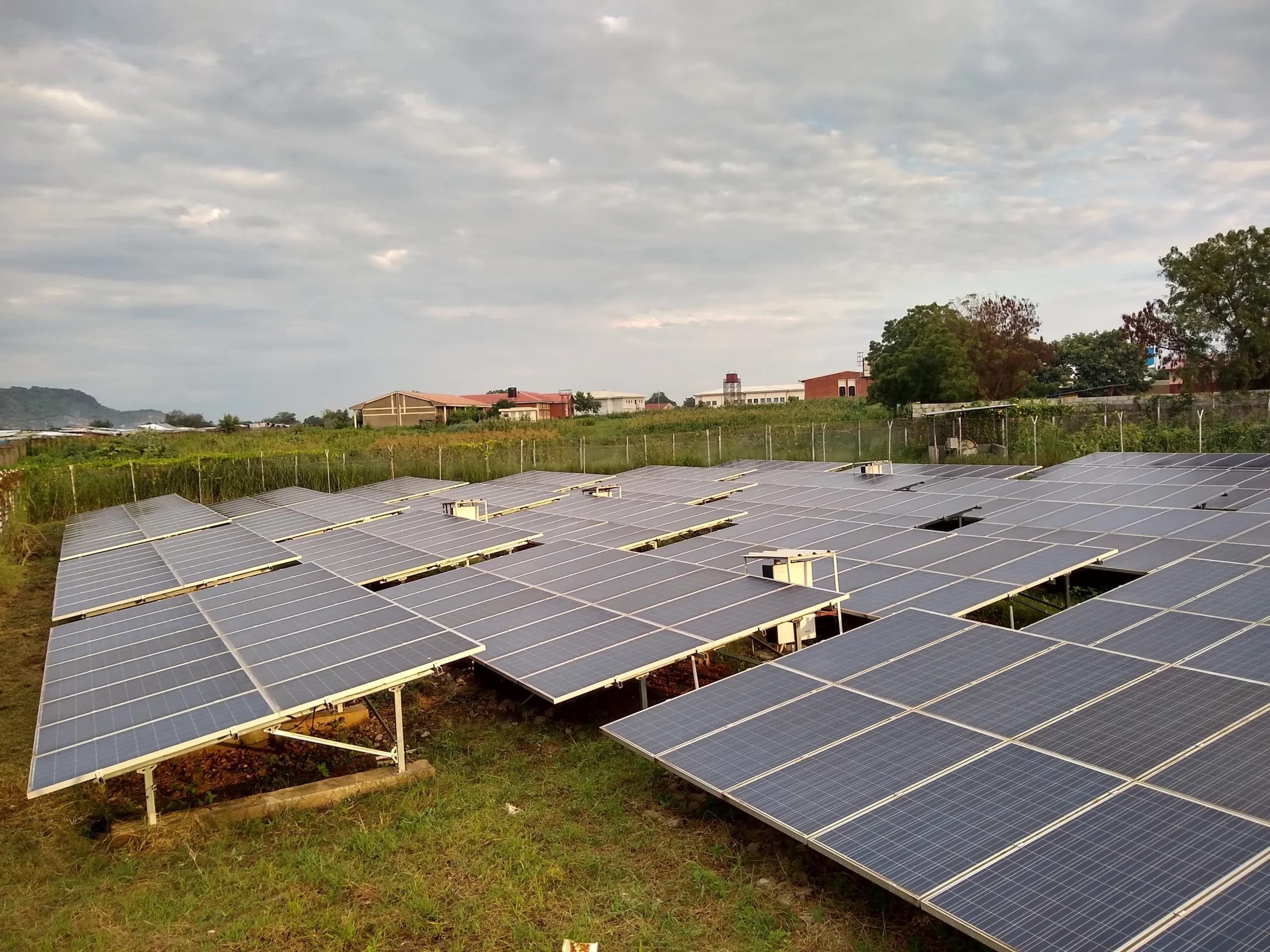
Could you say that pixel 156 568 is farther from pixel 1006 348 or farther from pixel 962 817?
pixel 1006 348

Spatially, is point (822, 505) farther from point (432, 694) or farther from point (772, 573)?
point (432, 694)

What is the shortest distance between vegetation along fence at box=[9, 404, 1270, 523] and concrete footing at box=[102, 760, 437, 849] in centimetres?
2700

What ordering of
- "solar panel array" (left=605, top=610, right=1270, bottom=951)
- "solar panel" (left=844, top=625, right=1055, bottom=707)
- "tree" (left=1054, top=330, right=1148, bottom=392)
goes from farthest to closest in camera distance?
1. "tree" (left=1054, top=330, right=1148, bottom=392)
2. "solar panel" (left=844, top=625, right=1055, bottom=707)
3. "solar panel array" (left=605, top=610, right=1270, bottom=951)

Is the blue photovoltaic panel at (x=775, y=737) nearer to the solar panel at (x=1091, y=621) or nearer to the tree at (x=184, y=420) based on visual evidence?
the solar panel at (x=1091, y=621)

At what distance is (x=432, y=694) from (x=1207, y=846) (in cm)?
901

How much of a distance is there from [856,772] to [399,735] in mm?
4476

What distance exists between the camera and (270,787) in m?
8.41

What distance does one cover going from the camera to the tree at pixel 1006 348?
4959 centimetres

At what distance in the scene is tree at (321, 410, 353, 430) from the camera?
83.2m

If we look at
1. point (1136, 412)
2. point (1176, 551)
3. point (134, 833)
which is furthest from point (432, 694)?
point (1136, 412)

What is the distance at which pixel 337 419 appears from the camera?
283 ft

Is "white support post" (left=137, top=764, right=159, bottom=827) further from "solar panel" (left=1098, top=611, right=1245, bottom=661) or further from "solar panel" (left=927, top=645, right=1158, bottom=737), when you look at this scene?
"solar panel" (left=1098, top=611, right=1245, bottom=661)

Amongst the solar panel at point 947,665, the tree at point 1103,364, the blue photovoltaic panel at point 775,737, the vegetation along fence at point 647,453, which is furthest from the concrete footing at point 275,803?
the tree at point 1103,364

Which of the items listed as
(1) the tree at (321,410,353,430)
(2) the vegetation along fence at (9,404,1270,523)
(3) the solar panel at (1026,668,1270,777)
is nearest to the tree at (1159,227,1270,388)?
(2) the vegetation along fence at (9,404,1270,523)
